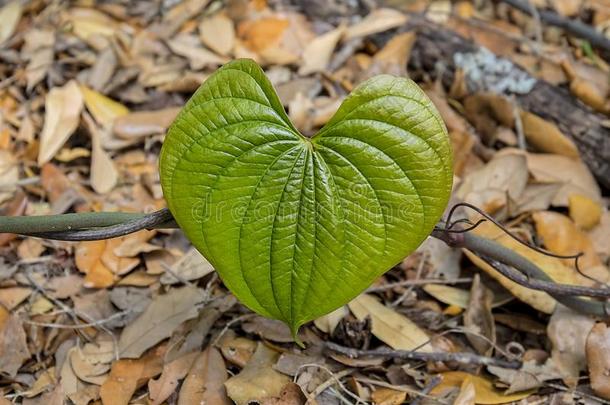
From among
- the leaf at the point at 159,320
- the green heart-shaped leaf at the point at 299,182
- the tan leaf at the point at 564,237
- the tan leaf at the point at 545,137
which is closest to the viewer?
the green heart-shaped leaf at the point at 299,182

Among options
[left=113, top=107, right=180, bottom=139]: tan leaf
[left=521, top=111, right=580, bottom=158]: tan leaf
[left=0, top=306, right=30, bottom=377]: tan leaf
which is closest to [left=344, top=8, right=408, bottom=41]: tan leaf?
[left=521, top=111, right=580, bottom=158]: tan leaf

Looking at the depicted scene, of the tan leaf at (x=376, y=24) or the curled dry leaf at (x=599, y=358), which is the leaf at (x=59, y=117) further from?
the curled dry leaf at (x=599, y=358)

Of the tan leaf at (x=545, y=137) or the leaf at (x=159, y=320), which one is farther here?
the tan leaf at (x=545, y=137)

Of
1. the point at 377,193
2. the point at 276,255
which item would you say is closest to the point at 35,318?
the point at 276,255

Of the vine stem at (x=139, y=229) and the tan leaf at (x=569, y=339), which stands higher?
the vine stem at (x=139, y=229)

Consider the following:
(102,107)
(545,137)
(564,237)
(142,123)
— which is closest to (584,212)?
(564,237)

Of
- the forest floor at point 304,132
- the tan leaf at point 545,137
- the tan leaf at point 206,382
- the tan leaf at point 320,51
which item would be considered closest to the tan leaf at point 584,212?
the forest floor at point 304,132
